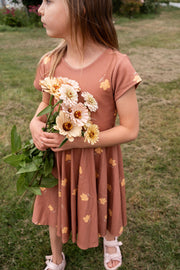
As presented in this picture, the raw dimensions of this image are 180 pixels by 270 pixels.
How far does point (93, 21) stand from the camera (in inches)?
38.7

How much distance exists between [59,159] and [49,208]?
318mm

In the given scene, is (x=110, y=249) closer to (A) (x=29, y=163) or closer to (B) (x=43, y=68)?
(A) (x=29, y=163)

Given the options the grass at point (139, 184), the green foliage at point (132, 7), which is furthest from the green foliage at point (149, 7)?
the grass at point (139, 184)

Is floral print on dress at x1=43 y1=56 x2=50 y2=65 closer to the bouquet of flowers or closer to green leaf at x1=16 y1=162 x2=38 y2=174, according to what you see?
the bouquet of flowers

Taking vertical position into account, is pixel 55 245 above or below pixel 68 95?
below

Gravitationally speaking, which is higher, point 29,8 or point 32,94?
point 29,8

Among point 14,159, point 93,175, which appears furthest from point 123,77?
point 14,159

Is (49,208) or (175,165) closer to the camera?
(49,208)

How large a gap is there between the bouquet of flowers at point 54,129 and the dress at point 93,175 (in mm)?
69

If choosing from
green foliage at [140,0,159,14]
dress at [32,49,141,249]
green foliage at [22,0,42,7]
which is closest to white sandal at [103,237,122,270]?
dress at [32,49,141,249]

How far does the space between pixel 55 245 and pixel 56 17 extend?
1.18 metres

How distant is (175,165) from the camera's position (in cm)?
234

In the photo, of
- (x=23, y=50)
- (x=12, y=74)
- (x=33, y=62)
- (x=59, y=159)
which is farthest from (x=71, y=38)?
(x=23, y=50)

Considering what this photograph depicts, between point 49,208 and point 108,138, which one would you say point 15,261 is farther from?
point 108,138
